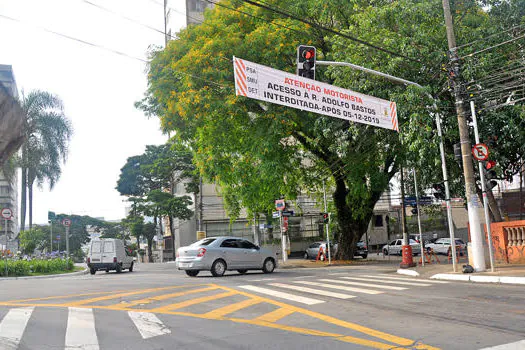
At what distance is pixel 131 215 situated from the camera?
5516cm

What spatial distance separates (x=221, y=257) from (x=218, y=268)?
44 centimetres

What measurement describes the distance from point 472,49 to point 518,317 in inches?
518

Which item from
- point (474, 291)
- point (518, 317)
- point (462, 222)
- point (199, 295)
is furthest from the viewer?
point (462, 222)

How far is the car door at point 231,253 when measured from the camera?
19.2 m

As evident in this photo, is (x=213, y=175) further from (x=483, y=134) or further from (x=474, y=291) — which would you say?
(x=474, y=291)

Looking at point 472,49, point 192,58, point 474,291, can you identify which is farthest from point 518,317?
point 192,58

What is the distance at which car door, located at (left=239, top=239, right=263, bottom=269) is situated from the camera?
19.8 meters

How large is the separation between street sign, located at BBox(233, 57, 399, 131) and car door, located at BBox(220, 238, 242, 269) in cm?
738

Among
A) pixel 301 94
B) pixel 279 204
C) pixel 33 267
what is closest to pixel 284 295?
pixel 301 94

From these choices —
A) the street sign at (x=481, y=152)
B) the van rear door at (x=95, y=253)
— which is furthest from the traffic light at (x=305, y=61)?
the van rear door at (x=95, y=253)

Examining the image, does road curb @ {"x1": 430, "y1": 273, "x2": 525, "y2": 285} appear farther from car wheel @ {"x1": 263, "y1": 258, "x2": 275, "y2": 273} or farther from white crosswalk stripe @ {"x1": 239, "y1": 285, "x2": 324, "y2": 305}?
car wheel @ {"x1": 263, "y1": 258, "x2": 275, "y2": 273}

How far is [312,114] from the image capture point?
2308cm

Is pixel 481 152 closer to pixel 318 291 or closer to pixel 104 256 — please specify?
pixel 318 291

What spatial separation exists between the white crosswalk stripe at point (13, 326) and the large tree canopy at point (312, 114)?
34.3 feet
